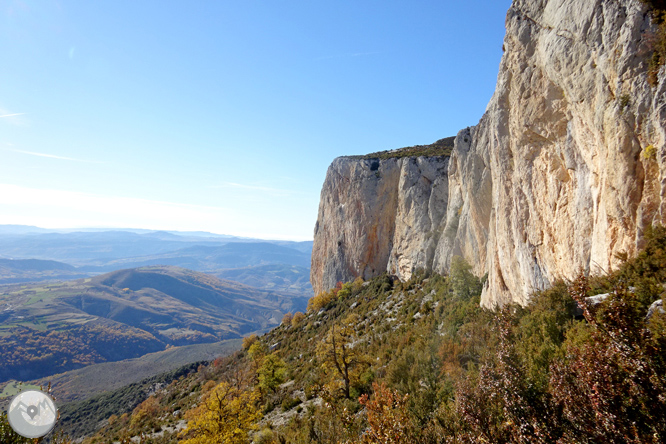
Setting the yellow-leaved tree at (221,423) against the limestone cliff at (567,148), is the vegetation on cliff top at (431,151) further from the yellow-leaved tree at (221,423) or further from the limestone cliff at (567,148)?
the yellow-leaved tree at (221,423)

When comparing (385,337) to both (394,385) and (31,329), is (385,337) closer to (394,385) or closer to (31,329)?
(394,385)

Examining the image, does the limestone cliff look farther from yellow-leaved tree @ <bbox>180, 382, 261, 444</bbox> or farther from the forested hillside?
yellow-leaved tree @ <bbox>180, 382, 261, 444</bbox>

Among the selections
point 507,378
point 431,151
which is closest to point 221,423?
point 507,378

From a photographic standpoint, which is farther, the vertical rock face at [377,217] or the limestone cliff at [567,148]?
the vertical rock face at [377,217]

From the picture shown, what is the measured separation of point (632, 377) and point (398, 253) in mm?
36967

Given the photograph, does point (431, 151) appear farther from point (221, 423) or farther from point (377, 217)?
point (221, 423)

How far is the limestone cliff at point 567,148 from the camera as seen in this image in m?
7.48

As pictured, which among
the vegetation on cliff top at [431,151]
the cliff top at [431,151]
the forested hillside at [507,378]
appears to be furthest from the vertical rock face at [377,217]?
the forested hillside at [507,378]

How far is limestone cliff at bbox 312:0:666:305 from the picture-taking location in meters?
7.48

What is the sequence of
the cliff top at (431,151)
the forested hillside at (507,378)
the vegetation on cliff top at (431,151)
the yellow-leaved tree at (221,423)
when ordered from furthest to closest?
1. the cliff top at (431,151)
2. the vegetation on cliff top at (431,151)
3. the yellow-leaved tree at (221,423)
4. the forested hillside at (507,378)

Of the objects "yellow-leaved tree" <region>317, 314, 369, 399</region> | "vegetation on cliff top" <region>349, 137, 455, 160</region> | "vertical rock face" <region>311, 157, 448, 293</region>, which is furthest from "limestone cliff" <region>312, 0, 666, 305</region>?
"vegetation on cliff top" <region>349, 137, 455, 160</region>

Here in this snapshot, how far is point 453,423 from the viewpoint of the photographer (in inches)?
267

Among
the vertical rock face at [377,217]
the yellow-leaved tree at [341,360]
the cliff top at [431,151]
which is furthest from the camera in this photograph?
the cliff top at [431,151]

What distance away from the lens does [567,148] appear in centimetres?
1084
